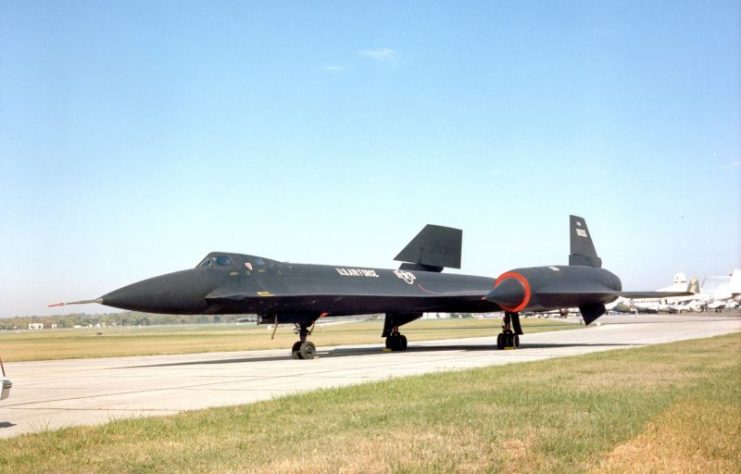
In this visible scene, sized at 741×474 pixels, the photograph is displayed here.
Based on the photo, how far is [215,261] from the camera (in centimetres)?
1989

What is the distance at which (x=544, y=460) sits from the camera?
19.5ft

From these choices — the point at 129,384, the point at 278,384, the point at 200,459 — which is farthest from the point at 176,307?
the point at 200,459

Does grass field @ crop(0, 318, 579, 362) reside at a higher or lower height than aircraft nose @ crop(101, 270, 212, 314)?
lower

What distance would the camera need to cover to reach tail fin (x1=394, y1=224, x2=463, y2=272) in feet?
97.8

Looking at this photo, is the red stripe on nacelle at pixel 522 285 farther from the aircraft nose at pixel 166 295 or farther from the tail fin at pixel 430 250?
the aircraft nose at pixel 166 295

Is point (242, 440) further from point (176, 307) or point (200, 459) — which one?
point (176, 307)

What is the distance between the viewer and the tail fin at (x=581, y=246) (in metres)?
29.1

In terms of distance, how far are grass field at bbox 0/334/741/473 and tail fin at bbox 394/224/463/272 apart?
18.5 metres

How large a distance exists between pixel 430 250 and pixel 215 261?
11905mm

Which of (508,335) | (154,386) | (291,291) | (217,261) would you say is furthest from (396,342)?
(154,386)

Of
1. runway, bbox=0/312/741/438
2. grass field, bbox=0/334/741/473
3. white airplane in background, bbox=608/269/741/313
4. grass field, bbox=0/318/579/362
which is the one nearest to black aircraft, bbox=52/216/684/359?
runway, bbox=0/312/741/438

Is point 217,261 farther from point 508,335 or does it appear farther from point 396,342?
point 508,335

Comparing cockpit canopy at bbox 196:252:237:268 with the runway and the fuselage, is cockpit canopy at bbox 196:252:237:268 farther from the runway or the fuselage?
the runway

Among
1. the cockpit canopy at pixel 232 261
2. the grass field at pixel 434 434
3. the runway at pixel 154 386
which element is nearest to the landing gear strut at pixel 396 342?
the runway at pixel 154 386
